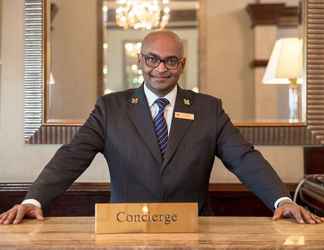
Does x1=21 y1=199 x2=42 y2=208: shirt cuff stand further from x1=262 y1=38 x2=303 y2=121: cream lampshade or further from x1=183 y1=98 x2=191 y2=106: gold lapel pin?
x1=262 y1=38 x2=303 y2=121: cream lampshade

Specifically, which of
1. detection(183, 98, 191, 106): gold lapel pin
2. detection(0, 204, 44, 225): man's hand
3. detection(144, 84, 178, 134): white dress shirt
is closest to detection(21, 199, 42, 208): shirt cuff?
detection(0, 204, 44, 225): man's hand

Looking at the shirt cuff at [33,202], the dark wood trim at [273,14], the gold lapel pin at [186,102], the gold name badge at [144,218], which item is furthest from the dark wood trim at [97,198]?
the gold name badge at [144,218]

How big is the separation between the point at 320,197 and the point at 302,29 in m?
1.16

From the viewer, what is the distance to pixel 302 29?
3.07 meters

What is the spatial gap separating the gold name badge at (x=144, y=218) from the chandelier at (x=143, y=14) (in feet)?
7.90

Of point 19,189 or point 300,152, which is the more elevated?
point 300,152

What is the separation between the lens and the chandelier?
3.76m

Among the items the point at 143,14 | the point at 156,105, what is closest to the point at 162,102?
the point at 156,105

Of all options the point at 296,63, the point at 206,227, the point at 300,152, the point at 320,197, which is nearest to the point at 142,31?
the point at 296,63

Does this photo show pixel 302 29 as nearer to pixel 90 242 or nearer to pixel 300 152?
pixel 300 152

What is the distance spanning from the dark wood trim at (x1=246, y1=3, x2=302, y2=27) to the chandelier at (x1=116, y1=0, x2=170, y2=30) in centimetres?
66

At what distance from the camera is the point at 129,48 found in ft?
12.2

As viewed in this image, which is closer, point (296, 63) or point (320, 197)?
point (320, 197)

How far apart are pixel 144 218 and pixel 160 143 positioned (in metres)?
0.68
